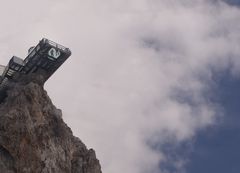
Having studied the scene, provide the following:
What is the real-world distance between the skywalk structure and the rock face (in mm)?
3862

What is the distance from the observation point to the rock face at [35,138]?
136125 millimetres

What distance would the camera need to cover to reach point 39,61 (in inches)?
6275

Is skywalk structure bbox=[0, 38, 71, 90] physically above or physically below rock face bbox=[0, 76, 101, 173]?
above

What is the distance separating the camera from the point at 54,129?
149500mm

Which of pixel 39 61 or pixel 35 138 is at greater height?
pixel 39 61

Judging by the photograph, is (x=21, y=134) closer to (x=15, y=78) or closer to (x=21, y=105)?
(x=21, y=105)

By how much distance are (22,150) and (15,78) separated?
2952 cm

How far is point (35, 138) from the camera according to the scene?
140 m

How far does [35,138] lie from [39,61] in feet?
89.1

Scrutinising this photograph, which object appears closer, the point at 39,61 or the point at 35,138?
the point at 35,138

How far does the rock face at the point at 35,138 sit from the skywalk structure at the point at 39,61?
3.86 metres

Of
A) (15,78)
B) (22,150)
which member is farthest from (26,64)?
(22,150)

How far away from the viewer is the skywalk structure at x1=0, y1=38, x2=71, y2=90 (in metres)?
157

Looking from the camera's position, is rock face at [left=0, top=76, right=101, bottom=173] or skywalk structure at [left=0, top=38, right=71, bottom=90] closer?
rock face at [left=0, top=76, right=101, bottom=173]
